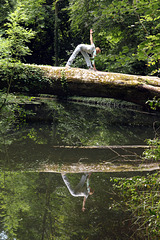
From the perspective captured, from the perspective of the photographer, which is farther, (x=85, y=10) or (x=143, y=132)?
(x=85, y=10)

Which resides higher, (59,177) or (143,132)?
(59,177)

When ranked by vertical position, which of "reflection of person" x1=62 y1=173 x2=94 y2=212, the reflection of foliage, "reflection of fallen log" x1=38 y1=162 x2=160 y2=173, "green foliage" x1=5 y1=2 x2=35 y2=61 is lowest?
"reflection of fallen log" x1=38 y1=162 x2=160 y2=173

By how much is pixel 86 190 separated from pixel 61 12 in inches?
755

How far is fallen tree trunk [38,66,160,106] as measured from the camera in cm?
722

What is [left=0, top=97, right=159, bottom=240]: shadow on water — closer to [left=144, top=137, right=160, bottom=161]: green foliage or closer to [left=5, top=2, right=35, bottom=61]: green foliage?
[left=144, top=137, right=160, bottom=161]: green foliage

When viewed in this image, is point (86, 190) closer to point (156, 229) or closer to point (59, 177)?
point (59, 177)

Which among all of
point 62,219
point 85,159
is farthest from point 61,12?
point 62,219

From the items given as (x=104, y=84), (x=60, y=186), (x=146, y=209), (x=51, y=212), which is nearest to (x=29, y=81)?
(x=104, y=84)

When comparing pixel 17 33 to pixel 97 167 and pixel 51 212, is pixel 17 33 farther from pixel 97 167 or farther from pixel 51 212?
pixel 51 212

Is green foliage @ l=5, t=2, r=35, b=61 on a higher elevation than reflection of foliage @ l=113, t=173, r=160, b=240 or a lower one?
higher

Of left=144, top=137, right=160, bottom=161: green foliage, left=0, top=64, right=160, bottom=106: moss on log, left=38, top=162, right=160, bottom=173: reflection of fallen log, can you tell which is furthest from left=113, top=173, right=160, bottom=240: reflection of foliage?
left=0, top=64, right=160, bottom=106: moss on log

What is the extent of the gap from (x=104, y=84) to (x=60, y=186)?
16.2ft

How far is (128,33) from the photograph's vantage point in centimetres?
1321

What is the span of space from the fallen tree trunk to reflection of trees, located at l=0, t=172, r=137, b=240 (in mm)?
4536
